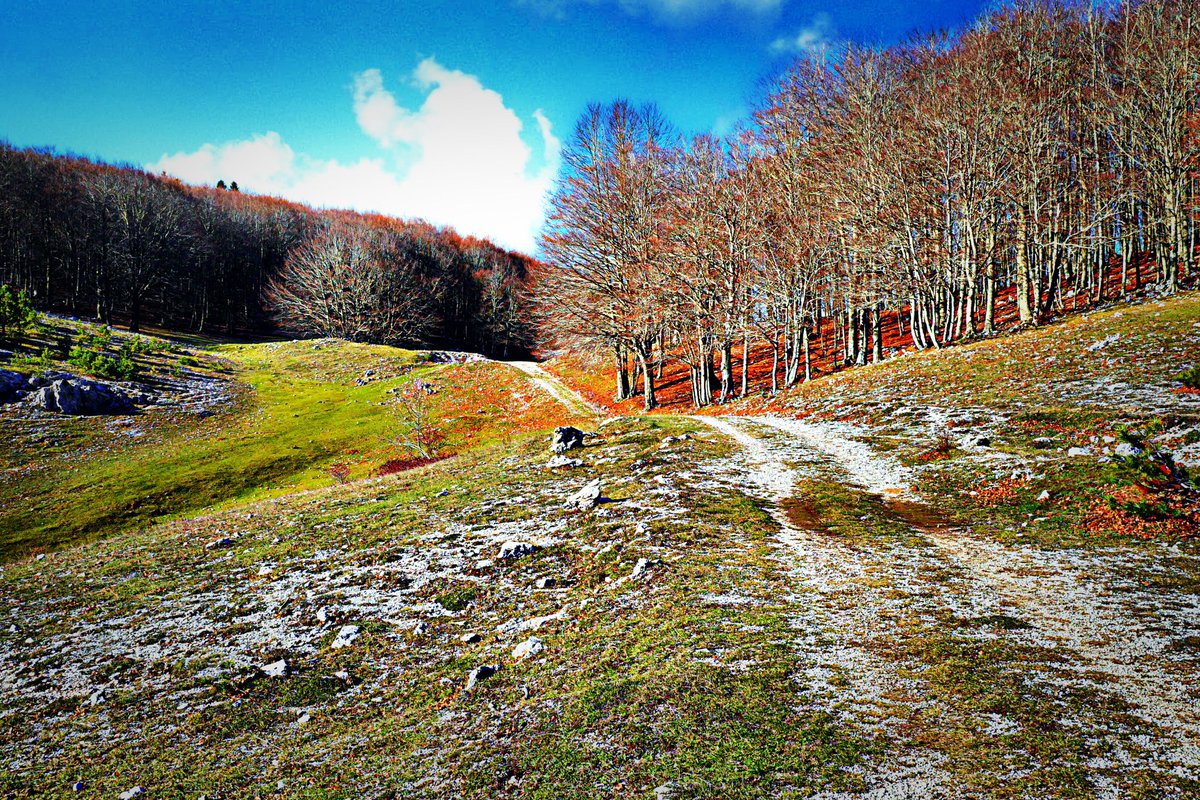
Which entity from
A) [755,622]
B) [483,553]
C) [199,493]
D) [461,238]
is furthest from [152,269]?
[755,622]

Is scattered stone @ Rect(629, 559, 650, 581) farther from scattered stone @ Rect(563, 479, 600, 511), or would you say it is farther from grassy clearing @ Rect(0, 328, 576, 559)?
grassy clearing @ Rect(0, 328, 576, 559)

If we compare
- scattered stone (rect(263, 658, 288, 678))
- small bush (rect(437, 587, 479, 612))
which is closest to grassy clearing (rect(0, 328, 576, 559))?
scattered stone (rect(263, 658, 288, 678))

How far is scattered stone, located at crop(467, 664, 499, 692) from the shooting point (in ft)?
24.0

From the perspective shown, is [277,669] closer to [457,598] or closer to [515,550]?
[457,598]

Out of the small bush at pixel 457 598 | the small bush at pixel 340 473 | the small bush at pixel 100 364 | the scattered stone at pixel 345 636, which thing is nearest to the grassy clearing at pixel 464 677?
the small bush at pixel 457 598

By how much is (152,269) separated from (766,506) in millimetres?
115237

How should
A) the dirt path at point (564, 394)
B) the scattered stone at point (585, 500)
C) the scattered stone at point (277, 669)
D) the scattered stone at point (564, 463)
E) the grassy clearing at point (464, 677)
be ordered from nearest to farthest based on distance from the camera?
the grassy clearing at point (464, 677) < the scattered stone at point (277, 669) < the scattered stone at point (585, 500) < the scattered stone at point (564, 463) < the dirt path at point (564, 394)

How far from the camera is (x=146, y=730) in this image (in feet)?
23.9

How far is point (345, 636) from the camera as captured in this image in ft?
30.6

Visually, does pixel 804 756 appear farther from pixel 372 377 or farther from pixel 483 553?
pixel 372 377

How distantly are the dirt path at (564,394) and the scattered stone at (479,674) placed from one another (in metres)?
35.5

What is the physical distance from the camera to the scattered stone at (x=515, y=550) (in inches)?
474

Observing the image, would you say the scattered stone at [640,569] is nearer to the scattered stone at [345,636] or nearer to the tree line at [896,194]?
the scattered stone at [345,636]

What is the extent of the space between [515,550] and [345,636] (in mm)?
3876
